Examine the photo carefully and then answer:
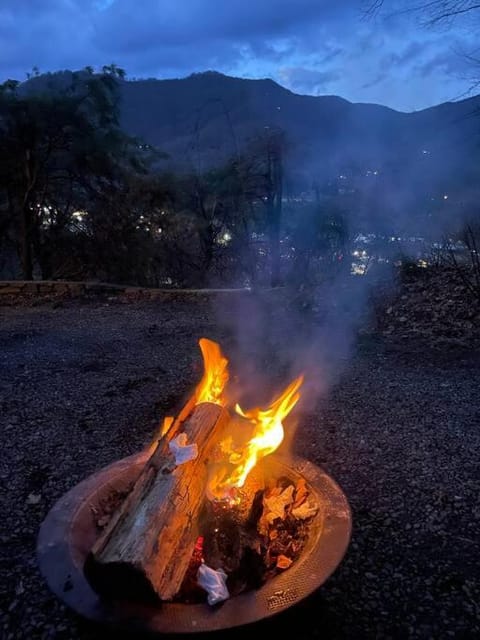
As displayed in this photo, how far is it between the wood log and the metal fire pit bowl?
56 mm

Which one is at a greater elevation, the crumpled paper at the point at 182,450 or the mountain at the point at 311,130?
the mountain at the point at 311,130

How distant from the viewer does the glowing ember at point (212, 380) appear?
8.91 feet

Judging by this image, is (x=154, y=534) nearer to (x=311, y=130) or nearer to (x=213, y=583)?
(x=213, y=583)

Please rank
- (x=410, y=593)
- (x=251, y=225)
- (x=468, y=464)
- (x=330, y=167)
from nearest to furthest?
(x=410, y=593), (x=468, y=464), (x=330, y=167), (x=251, y=225)

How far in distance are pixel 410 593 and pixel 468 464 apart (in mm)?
1184

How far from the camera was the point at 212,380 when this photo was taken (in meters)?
2.89

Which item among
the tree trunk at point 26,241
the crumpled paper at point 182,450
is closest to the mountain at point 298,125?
the tree trunk at point 26,241

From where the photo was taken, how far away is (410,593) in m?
2.07

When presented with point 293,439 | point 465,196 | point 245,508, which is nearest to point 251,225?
point 465,196

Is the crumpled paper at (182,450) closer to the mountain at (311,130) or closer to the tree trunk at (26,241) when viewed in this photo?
the mountain at (311,130)

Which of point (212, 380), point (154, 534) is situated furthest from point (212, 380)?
point (154, 534)

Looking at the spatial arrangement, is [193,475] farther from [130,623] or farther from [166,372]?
[166,372]

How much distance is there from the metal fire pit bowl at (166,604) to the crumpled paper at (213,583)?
0.04m

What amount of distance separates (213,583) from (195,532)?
0.30 m
